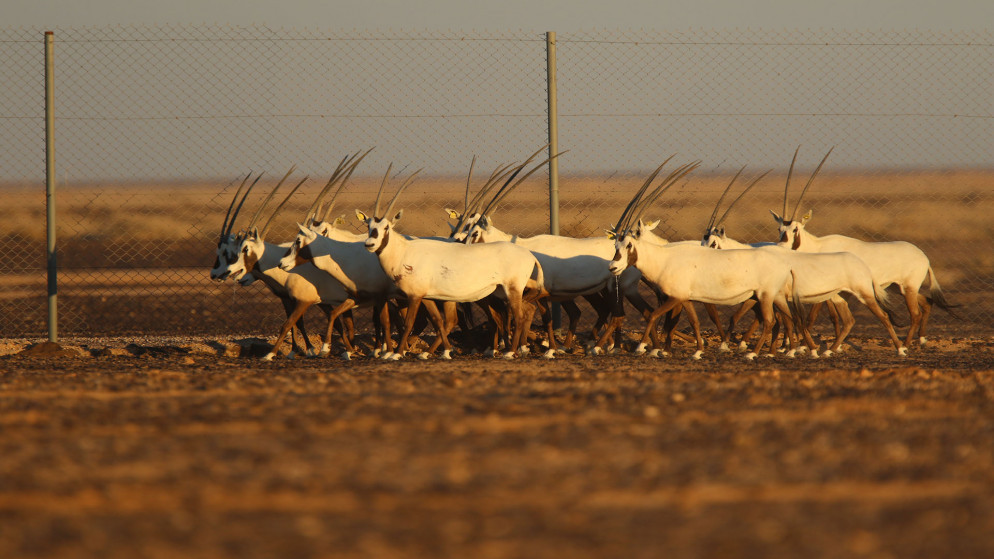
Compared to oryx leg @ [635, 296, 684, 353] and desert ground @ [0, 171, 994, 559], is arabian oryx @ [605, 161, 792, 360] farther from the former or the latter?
desert ground @ [0, 171, 994, 559]

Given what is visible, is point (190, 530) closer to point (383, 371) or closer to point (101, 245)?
point (383, 371)

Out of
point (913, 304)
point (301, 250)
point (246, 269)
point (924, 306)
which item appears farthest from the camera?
point (924, 306)

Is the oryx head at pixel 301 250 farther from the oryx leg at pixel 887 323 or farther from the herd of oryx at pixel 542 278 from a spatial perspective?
the oryx leg at pixel 887 323

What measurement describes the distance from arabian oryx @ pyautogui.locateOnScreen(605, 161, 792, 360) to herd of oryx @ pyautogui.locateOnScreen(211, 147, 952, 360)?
15mm

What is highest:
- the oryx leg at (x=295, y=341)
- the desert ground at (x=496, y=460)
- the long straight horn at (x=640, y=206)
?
the long straight horn at (x=640, y=206)

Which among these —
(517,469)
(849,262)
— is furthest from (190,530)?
(849,262)

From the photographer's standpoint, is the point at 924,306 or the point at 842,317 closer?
the point at 842,317

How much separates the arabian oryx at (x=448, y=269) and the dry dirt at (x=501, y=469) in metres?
4.06

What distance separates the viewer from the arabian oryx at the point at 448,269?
12727mm

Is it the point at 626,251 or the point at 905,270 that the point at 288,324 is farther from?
the point at 905,270

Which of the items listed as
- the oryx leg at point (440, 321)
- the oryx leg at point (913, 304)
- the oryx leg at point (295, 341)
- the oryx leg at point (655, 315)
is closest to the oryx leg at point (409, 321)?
the oryx leg at point (440, 321)

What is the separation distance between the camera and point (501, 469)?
5156 mm

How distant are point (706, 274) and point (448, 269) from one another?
313cm

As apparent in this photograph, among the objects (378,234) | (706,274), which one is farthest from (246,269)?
(706,274)
